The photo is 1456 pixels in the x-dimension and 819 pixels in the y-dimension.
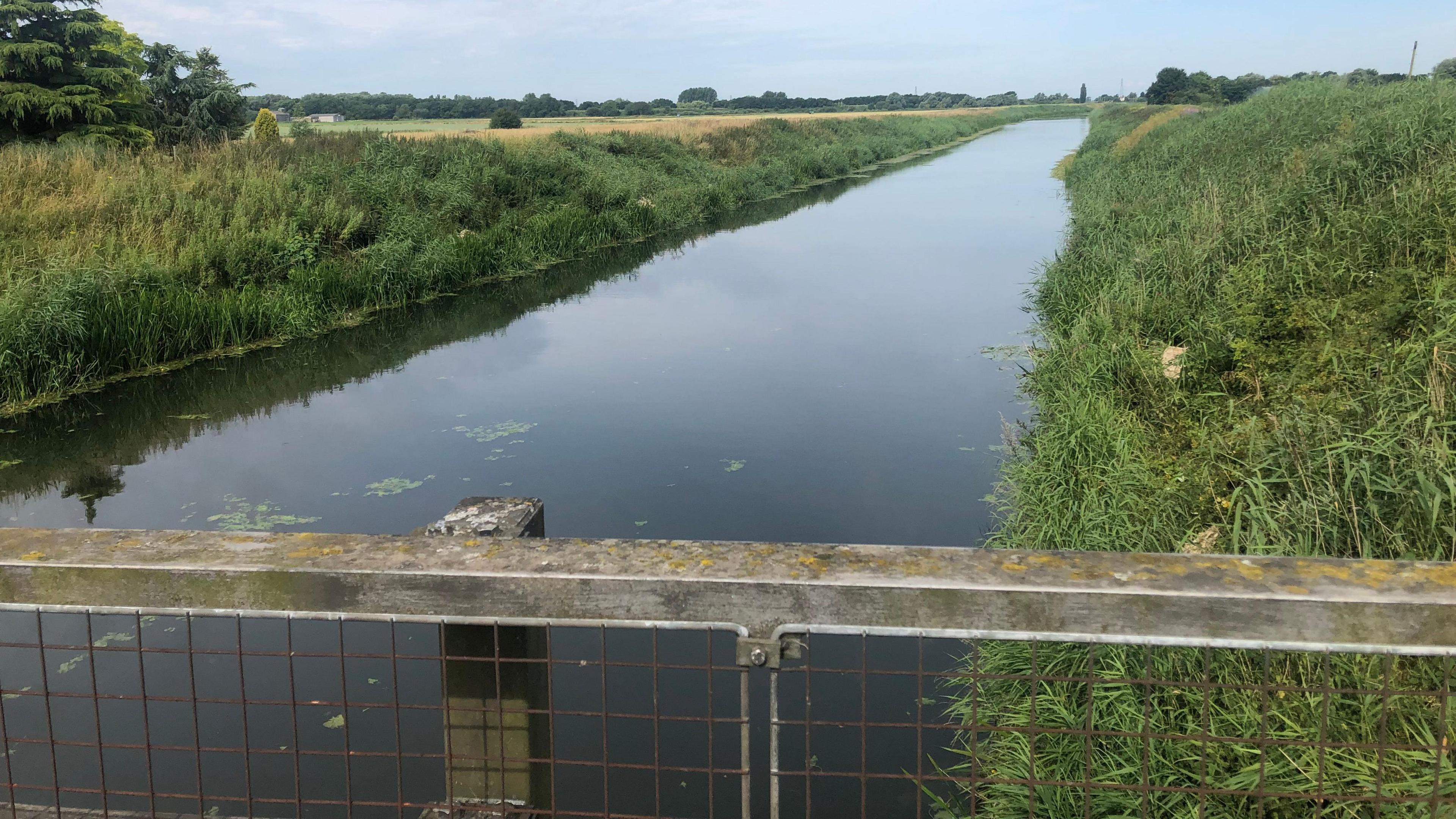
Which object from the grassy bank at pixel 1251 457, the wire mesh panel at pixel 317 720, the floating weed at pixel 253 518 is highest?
the grassy bank at pixel 1251 457

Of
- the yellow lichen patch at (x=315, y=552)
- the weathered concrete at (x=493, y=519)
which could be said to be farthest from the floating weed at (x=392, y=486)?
the yellow lichen patch at (x=315, y=552)

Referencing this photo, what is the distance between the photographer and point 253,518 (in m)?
7.11

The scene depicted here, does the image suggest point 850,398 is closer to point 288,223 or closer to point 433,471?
point 433,471

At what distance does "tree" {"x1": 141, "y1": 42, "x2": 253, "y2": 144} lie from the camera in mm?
29891

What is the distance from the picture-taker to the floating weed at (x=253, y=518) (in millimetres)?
6957

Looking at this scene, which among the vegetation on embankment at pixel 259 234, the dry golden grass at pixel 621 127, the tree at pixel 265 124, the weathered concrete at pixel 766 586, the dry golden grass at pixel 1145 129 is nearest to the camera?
the weathered concrete at pixel 766 586

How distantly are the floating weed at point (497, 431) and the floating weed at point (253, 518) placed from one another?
193 cm

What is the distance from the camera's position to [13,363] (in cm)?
956

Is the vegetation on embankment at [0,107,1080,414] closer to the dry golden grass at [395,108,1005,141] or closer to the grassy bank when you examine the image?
the dry golden grass at [395,108,1005,141]

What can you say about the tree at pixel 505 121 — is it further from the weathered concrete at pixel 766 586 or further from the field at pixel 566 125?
the weathered concrete at pixel 766 586

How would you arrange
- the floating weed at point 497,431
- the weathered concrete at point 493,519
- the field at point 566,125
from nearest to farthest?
the weathered concrete at point 493,519, the floating weed at point 497,431, the field at point 566,125

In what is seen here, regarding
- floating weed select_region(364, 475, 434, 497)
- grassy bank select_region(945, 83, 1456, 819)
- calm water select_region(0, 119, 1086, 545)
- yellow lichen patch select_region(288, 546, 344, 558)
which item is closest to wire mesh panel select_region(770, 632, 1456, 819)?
grassy bank select_region(945, 83, 1456, 819)

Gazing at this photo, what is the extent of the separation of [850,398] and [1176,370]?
3.12m

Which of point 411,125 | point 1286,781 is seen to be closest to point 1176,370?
point 1286,781
